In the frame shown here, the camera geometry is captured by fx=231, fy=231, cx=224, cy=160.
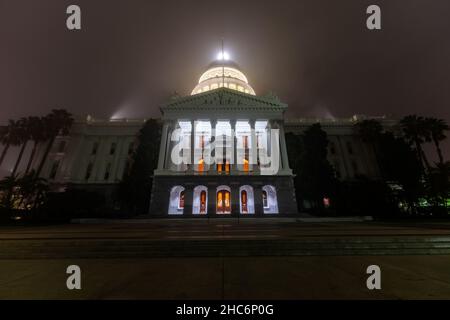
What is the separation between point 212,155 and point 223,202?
7.20 meters

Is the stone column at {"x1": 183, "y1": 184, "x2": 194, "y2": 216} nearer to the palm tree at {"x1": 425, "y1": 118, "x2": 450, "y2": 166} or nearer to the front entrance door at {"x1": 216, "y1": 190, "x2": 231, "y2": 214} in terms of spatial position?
the front entrance door at {"x1": 216, "y1": 190, "x2": 231, "y2": 214}

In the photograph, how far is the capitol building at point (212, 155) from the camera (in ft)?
106

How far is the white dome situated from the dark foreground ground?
52.9 metres

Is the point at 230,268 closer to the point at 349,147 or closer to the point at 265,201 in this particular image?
the point at 265,201

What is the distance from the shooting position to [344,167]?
43281mm

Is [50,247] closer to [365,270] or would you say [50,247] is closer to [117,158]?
[365,270]

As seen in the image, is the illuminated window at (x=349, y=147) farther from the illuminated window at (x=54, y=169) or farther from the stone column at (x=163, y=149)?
the illuminated window at (x=54, y=169)

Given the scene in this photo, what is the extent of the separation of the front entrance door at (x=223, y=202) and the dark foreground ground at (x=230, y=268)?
26.1 metres

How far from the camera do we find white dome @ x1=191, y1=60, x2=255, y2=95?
58722 mm

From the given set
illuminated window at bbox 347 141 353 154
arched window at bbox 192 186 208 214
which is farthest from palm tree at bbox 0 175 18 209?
illuminated window at bbox 347 141 353 154

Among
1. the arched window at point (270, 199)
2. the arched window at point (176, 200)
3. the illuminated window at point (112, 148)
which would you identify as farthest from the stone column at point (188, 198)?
the illuminated window at point (112, 148)
